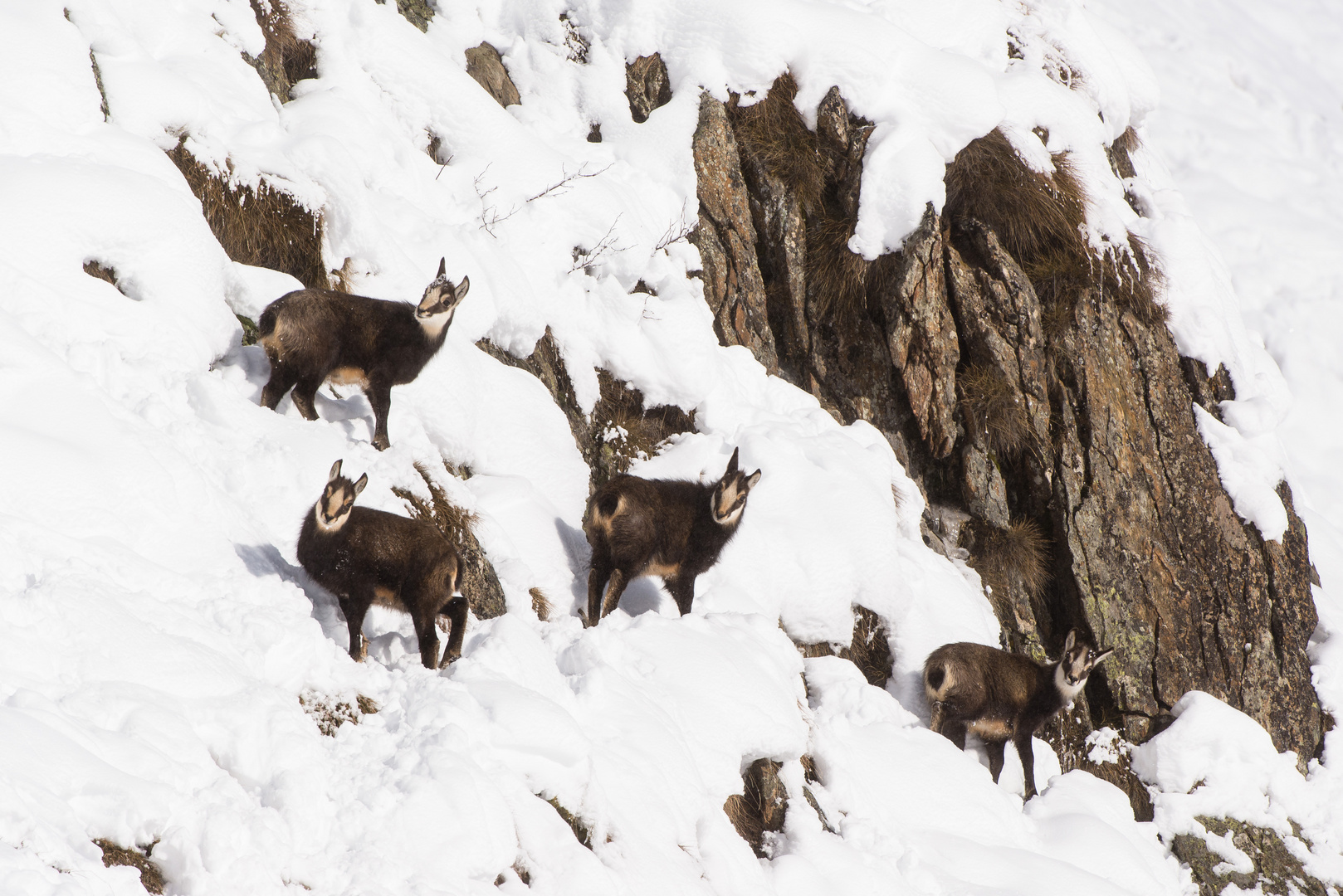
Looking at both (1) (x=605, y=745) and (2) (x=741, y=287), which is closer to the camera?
(1) (x=605, y=745)

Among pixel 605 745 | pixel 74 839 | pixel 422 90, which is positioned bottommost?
pixel 422 90

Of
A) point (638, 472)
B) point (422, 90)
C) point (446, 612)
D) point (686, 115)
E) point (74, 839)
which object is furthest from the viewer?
point (686, 115)

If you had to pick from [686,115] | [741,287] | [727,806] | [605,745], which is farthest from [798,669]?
[686,115]

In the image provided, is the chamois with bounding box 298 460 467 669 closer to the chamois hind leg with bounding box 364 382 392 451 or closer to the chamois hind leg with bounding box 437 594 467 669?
the chamois hind leg with bounding box 437 594 467 669

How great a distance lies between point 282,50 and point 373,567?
270 inches

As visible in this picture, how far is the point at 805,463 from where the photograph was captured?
29.8 ft

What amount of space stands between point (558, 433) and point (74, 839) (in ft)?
17.9

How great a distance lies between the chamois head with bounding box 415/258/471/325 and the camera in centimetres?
668

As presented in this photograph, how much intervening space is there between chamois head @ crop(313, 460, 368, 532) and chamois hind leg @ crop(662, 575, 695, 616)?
109 inches

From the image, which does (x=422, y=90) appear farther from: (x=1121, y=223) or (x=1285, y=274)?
(x=1285, y=274)

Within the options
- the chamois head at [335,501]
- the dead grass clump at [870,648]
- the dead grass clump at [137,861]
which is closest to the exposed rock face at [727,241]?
the dead grass clump at [870,648]

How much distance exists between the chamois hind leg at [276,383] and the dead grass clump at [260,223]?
1.36 m

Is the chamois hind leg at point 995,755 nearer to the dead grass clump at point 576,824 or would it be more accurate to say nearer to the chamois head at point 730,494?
the chamois head at point 730,494

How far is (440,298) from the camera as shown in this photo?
6.70 metres
